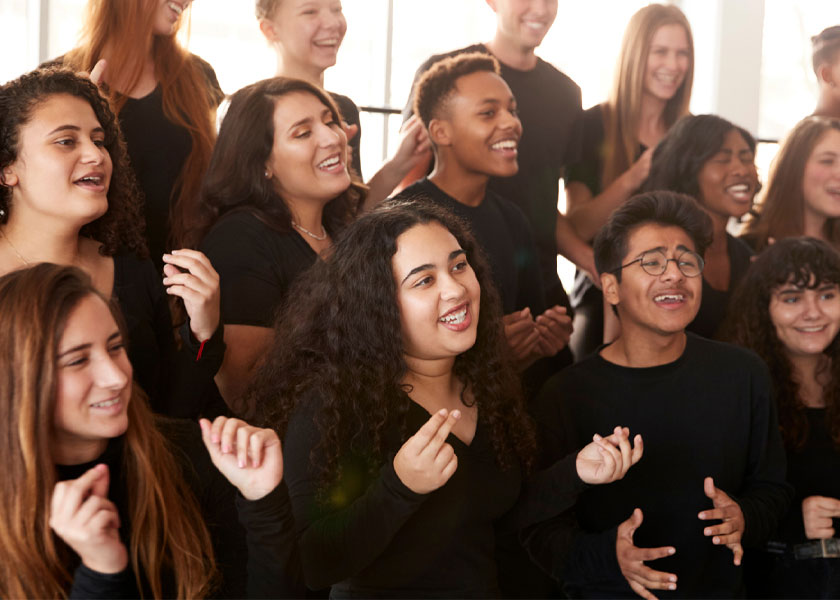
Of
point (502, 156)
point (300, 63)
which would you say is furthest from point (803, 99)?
point (300, 63)

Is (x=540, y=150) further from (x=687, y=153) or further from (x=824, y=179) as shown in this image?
(x=824, y=179)

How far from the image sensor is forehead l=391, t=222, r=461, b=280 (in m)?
2.18

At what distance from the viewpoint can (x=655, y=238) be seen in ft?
8.80

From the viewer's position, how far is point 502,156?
3277mm

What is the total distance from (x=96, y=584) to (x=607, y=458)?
101 centimetres

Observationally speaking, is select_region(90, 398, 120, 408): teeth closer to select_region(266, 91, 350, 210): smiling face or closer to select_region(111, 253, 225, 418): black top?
select_region(111, 253, 225, 418): black top

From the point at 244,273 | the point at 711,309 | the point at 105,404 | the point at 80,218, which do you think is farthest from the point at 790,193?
the point at 105,404

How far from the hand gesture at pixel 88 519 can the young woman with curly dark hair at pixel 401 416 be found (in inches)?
18.2

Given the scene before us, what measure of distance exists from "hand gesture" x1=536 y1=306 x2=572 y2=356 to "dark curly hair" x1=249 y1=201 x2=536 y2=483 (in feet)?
1.79

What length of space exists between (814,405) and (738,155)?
1.04 m

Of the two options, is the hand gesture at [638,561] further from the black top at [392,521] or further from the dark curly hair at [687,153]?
the dark curly hair at [687,153]

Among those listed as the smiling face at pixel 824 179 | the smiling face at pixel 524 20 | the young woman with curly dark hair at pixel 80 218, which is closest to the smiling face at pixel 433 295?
the young woman with curly dark hair at pixel 80 218

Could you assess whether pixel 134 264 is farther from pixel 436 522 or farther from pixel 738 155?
pixel 738 155

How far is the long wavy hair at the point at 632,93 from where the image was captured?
3711 mm
